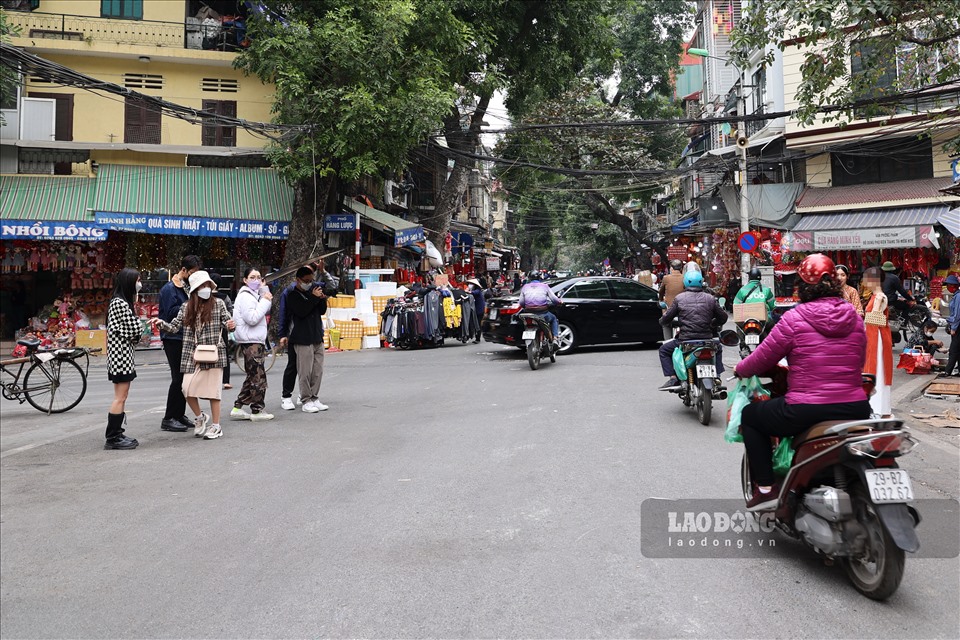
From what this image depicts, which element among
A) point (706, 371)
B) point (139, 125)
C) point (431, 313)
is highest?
point (139, 125)

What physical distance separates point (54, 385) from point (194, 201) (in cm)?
1103

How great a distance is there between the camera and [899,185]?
912 inches

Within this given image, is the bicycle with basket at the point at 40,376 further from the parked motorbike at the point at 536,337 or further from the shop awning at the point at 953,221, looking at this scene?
the shop awning at the point at 953,221

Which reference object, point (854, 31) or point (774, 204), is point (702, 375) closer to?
point (854, 31)

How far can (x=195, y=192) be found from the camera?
65.3 ft

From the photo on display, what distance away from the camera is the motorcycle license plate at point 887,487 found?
3.46 metres

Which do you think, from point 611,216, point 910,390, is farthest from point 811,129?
point 910,390

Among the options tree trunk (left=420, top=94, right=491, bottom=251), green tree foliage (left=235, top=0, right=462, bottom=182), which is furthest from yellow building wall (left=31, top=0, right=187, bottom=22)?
tree trunk (left=420, top=94, right=491, bottom=251)

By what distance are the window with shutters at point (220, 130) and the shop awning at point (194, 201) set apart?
2.60 ft

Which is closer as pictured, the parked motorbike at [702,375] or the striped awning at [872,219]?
the parked motorbike at [702,375]

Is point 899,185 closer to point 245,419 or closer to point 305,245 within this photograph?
point 305,245

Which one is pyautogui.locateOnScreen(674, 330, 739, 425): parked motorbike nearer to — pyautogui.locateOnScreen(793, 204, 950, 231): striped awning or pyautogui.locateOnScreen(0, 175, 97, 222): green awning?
pyautogui.locateOnScreen(0, 175, 97, 222): green awning

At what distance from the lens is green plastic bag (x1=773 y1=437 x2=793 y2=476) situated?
13.6ft

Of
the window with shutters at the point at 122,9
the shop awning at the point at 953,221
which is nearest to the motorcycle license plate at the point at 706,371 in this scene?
the shop awning at the point at 953,221
